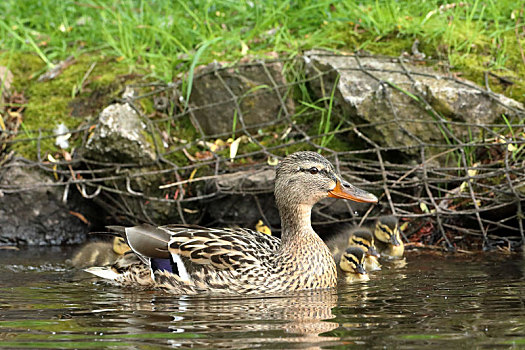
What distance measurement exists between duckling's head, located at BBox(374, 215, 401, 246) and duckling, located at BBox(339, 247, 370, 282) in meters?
0.66

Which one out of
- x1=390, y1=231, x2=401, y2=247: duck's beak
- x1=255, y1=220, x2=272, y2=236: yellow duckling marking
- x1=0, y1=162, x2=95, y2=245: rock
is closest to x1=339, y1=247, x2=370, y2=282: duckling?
x1=390, y1=231, x2=401, y2=247: duck's beak

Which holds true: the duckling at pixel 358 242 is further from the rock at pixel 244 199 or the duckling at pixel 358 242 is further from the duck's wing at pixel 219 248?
the duck's wing at pixel 219 248

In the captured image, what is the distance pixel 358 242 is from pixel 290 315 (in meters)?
2.31

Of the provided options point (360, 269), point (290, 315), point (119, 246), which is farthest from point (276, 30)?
point (290, 315)

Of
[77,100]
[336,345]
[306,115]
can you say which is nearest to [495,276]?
[336,345]

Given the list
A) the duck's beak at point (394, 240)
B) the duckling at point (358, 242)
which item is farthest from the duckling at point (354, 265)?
the duck's beak at point (394, 240)

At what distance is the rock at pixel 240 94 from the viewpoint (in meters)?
7.19

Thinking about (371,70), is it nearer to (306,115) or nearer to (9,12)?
(306,115)

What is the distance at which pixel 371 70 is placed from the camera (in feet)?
22.8

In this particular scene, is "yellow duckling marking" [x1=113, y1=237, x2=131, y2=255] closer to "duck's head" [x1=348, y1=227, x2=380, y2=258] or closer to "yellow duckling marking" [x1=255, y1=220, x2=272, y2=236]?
"yellow duckling marking" [x1=255, y1=220, x2=272, y2=236]

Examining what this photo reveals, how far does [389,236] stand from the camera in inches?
247

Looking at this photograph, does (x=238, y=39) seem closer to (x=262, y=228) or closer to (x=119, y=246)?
(x=262, y=228)

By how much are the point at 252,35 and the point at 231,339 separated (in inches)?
189

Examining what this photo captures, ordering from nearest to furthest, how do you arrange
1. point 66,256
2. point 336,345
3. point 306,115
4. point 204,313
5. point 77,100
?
point 336,345
point 204,313
point 66,256
point 306,115
point 77,100
